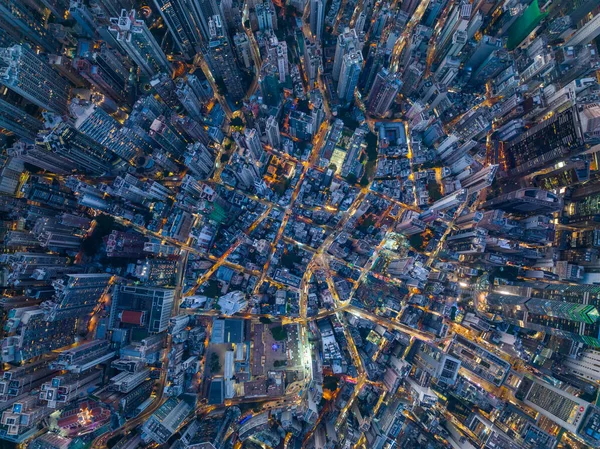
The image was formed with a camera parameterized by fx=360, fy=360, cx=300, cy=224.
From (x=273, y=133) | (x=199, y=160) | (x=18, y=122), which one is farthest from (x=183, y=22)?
(x=18, y=122)

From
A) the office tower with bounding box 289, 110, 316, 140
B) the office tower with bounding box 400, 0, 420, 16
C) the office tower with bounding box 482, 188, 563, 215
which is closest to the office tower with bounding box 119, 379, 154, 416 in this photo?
the office tower with bounding box 289, 110, 316, 140

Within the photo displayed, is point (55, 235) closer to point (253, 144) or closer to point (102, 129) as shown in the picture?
point (102, 129)

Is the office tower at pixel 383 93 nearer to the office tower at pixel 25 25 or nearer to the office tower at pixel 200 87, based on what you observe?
the office tower at pixel 200 87

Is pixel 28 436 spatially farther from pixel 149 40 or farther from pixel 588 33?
pixel 588 33

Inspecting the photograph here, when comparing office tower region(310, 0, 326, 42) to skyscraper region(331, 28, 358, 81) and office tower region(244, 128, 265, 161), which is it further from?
office tower region(244, 128, 265, 161)

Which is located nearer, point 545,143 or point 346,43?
point 545,143

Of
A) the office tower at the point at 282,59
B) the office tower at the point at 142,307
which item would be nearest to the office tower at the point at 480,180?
the office tower at the point at 282,59
